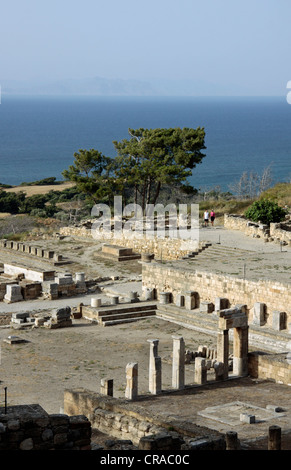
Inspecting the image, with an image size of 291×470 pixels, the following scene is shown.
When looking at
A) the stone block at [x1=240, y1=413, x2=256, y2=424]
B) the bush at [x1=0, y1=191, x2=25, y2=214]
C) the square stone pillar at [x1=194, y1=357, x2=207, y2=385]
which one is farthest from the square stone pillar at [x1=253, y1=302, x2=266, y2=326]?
the bush at [x1=0, y1=191, x2=25, y2=214]

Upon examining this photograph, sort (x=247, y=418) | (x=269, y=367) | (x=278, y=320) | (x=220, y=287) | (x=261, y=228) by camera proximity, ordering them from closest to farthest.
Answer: (x=247, y=418) < (x=269, y=367) < (x=278, y=320) < (x=220, y=287) < (x=261, y=228)

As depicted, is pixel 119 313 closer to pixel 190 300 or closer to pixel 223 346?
pixel 190 300

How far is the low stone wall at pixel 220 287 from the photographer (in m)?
25.0

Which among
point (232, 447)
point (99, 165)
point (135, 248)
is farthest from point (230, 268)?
point (99, 165)

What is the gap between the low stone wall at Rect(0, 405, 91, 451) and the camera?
1155 cm

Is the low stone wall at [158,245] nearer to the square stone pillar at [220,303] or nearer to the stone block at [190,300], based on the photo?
the stone block at [190,300]

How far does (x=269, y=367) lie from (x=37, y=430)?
1073cm

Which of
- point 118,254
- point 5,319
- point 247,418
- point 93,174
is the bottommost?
point 5,319

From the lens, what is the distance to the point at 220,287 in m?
26.8

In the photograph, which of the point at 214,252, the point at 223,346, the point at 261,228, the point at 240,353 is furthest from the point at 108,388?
the point at 261,228

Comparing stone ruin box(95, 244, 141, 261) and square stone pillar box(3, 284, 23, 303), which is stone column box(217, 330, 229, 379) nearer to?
square stone pillar box(3, 284, 23, 303)

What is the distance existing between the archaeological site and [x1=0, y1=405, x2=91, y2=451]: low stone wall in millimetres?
17

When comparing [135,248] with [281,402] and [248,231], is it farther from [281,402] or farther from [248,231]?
[281,402]

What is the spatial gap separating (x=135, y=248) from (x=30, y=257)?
4451 mm
